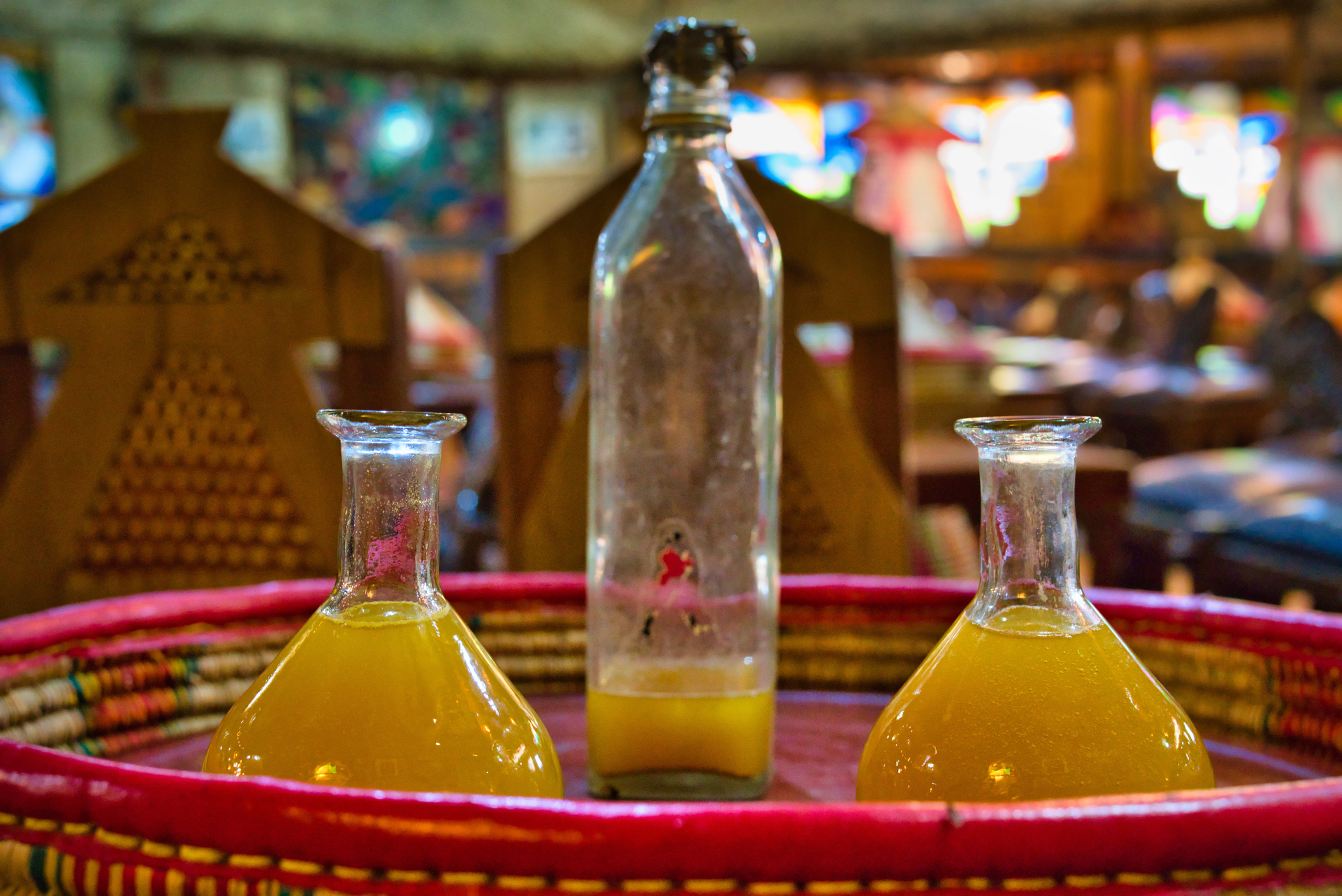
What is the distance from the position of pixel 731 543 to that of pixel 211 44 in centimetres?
788

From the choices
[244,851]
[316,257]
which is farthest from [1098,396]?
[244,851]

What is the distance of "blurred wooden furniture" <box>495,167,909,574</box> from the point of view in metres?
0.94

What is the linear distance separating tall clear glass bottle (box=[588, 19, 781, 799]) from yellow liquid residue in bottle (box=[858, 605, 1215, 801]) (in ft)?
0.33

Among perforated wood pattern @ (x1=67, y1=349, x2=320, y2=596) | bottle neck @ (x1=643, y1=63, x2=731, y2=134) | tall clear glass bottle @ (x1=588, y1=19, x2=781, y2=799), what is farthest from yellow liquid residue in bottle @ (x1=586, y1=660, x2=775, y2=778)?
perforated wood pattern @ (x1=67, y1=349, x2=320, y2=596)

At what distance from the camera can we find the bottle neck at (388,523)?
333 mm

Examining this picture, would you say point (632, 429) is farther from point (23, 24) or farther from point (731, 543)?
point (23, 24)

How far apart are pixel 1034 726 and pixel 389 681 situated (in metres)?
0.20

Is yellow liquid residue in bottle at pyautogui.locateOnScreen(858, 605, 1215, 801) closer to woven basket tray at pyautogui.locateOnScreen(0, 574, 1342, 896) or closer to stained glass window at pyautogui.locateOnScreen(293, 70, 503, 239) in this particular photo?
woven basket tray at pyautogui.locateOnScreen(0, 574, 1342, 896)

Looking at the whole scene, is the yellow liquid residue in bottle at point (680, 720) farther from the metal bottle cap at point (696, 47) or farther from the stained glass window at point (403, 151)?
the stained glass window at point (403, 151)

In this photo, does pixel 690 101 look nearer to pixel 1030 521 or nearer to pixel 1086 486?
pixel 1030 521

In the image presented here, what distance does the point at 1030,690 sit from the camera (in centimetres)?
34

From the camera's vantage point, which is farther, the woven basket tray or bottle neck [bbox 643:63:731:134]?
bottle neck [bbox 643:63:731:134]

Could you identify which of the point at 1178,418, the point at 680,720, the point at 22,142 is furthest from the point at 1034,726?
the point at 22,142

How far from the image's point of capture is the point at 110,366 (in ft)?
3.22
